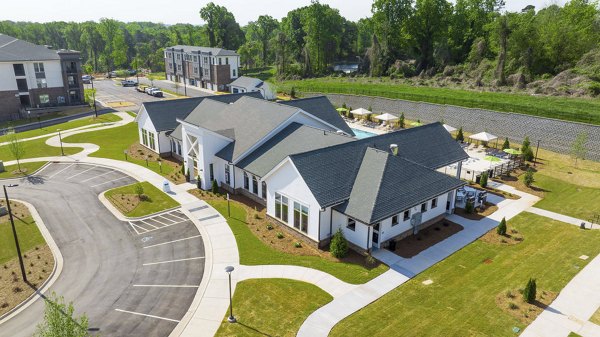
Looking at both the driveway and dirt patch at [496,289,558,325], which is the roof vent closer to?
dirt patch at [496,289,558,325]

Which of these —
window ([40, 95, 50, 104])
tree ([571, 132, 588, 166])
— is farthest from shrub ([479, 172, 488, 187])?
window ([40, 95, 50, 104])

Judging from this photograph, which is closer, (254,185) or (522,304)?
(522,304)

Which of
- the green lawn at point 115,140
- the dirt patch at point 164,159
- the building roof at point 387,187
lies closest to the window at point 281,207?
the building roof at point 387,187

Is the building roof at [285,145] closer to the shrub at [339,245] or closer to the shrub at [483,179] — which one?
the shrub at [339,245]

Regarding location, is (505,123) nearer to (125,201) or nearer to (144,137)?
(125,201)

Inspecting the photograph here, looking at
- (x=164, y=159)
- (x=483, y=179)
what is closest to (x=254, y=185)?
(x=164, y=159)

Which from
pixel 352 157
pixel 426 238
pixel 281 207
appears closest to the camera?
pixel 426 238

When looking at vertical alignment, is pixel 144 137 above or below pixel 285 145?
below
